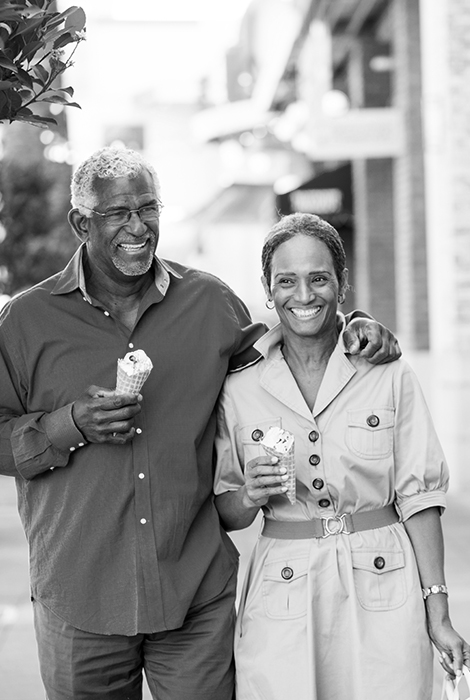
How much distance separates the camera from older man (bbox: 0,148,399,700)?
9.75 ft

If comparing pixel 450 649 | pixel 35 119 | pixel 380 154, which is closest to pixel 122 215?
pixel 35 119

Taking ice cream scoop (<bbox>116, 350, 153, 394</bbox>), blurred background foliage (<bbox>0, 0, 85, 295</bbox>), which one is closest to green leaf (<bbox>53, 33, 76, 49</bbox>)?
ice cream scoop (<bbox>116, 350, 153, 394</bbox>)

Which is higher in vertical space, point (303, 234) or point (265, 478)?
point (303, 234)

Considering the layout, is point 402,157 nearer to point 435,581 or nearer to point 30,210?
point 30,210

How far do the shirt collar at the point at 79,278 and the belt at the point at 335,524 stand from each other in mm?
793

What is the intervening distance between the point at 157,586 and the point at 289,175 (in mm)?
17249

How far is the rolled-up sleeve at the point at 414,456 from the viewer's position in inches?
114

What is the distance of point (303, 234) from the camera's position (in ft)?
9.78

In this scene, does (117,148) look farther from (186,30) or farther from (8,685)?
(186,30)

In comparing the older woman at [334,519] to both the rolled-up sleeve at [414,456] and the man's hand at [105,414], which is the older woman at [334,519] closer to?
the rolled-up sleeve at [414,456]

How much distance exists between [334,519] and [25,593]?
436 centimetres

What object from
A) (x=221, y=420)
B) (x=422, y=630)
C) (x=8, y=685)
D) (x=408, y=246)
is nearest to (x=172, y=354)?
(x=221, y=420)

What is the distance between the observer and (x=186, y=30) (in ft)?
151

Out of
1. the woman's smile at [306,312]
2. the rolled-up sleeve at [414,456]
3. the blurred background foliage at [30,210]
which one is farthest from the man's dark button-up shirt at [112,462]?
the blurred background foliage at [30,210]
